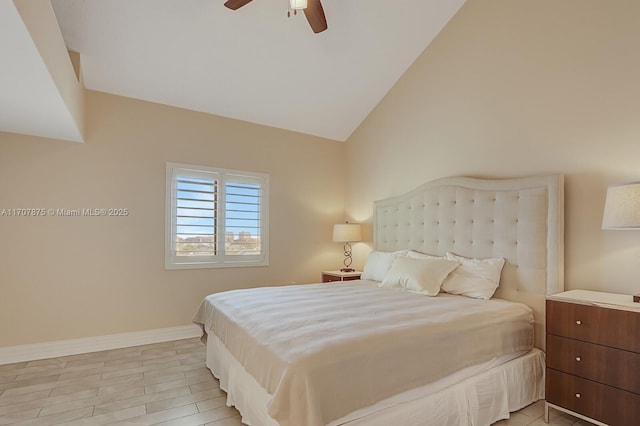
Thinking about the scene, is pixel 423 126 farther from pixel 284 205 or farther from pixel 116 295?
A: pixel 116 295

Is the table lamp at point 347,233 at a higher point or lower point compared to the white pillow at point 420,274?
higher

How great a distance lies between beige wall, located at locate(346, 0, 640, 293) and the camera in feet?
7.87

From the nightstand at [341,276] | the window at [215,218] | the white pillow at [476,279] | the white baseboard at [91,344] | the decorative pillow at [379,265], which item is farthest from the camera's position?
the nightstand at [341,276]

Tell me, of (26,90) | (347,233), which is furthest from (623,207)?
(26,90)

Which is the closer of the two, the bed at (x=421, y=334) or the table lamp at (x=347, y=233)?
the bed at (x=421, y=334)

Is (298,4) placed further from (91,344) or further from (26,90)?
(91,344)

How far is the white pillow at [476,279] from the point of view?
9.36 feet

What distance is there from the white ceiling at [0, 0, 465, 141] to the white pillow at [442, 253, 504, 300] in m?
2.48

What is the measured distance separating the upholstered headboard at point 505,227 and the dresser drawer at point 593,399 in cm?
54

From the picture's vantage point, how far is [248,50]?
340 centimetres

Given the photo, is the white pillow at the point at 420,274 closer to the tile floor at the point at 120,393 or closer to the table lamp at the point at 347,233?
the tile floor at the point at 120,393

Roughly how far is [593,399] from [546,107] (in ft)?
7.04

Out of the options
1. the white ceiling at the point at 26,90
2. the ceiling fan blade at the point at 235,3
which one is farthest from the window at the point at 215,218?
the ceiling fan blade at the point at 235,3

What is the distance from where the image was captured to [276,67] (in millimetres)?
3680
